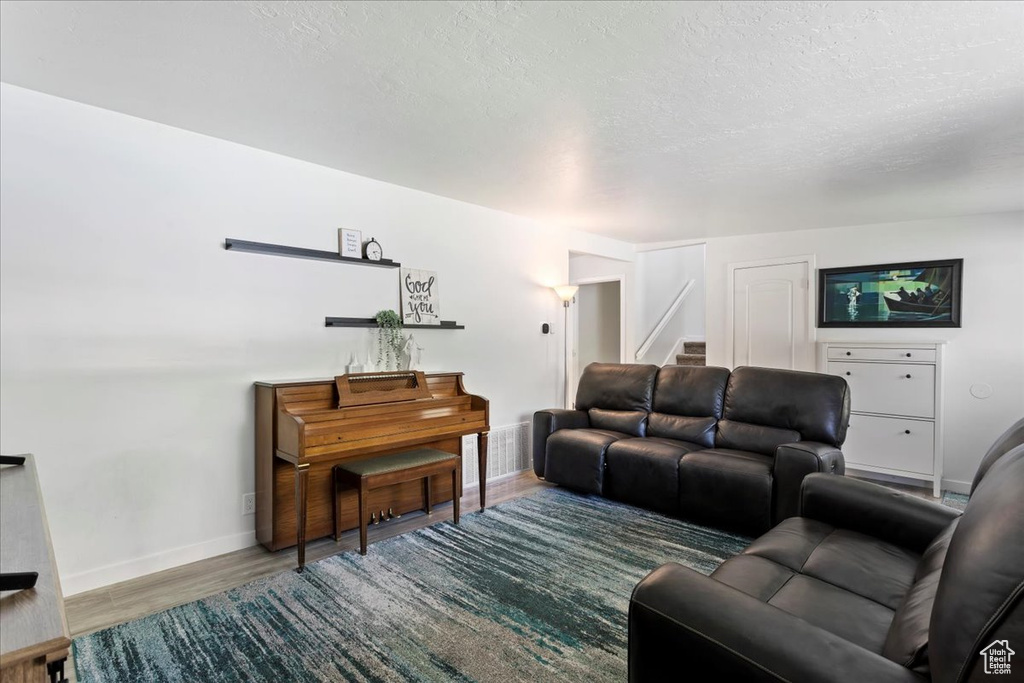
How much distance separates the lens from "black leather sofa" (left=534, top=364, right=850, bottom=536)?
10.1ft

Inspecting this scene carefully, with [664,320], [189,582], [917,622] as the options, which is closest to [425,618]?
[189,582]

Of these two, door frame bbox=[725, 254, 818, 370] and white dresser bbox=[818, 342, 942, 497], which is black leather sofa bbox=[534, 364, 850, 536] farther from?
door frame bbox=[725, 254, 818, 370]

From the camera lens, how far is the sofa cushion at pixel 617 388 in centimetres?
421

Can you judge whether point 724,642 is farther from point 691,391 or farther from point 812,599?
point 691,391

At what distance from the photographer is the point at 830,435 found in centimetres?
329

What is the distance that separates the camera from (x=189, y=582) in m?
2.49

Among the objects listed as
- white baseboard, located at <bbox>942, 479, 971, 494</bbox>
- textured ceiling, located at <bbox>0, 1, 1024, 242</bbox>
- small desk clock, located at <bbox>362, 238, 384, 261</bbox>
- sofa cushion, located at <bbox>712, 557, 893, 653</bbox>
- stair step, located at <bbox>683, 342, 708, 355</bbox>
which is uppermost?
textured ceiling, located at <bbox>0, 1, 1024, 242</bbox>

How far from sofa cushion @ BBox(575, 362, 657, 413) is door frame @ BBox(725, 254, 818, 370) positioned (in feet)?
5.20

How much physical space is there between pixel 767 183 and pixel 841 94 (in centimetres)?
134

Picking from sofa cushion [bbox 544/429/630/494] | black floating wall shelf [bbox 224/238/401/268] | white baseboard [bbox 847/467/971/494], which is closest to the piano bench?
sofa cushion [bbox 544/429/630/494]

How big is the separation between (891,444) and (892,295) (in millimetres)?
1329

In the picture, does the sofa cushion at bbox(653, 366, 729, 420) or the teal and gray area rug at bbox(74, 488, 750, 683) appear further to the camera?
the sofa cushion at bbox(653, 366, 729, 420)

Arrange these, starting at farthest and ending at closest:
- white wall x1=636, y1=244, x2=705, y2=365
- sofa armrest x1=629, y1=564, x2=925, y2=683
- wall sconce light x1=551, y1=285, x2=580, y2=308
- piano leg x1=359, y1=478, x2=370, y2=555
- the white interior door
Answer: white wall x1=636, y1=244, x2=705, y2=365
the white interior door
wall sconce light x1=551, y1=285, x2=580, y2=308
piano leg x1=359, y1=478, x2=370, y2=555
sofa armrest x1=629, y1=564, x2=925, y2=683

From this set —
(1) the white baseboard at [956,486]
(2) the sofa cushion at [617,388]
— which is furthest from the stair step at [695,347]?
(1) the white baseboard at [956,486]
